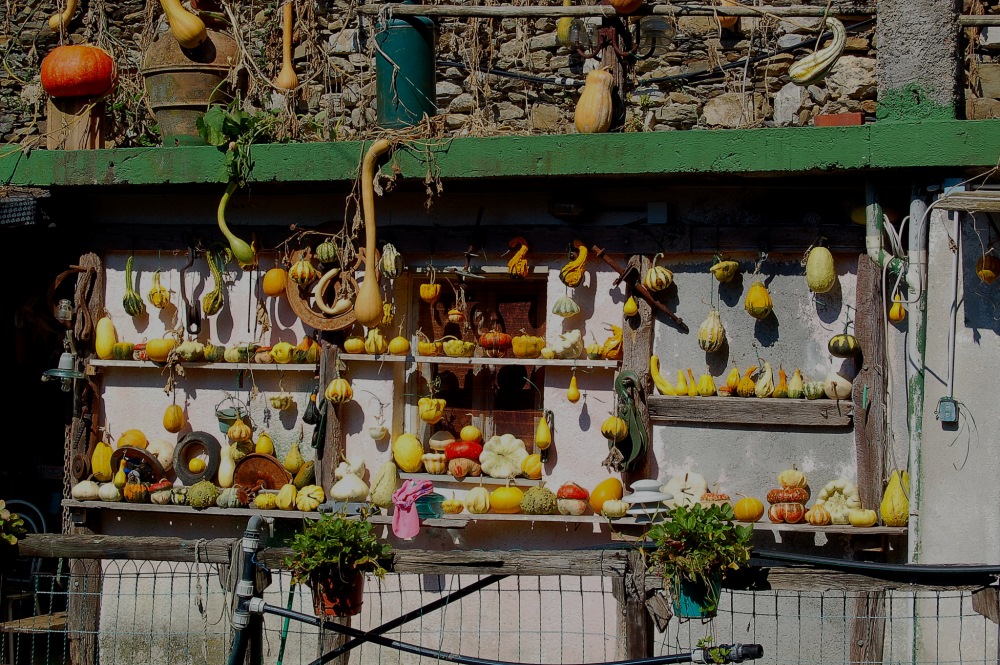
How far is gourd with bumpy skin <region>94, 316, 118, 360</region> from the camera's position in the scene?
8.05 meters

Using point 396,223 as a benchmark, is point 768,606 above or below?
below

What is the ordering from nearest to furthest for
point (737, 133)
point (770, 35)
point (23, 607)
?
point (737, 133)
point (23, 607)
point (770, 35)

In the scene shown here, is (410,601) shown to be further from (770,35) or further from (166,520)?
(770,35)

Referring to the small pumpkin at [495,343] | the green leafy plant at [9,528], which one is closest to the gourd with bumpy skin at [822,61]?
the small pumpkin at [495,343]

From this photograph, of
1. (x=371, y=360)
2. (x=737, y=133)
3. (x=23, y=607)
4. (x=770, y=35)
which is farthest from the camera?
(x=770, y=35)

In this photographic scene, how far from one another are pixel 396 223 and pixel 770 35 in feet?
17.0

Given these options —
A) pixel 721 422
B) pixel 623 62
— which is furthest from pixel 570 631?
pixel 623 62

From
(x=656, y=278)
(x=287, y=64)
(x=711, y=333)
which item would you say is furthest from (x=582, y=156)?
(x=287, y=64)

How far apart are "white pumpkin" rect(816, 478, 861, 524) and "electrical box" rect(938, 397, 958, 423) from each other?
2.29ft

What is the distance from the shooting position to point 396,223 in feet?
25.5

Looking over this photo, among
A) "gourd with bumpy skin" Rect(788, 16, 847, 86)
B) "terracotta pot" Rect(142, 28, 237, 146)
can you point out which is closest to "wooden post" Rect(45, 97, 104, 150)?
"terracotta pot" Rect(142, 28, 237, 146)

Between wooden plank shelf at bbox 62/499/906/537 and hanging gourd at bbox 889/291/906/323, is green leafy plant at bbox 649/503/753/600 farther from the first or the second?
hanging gourd at bbox 889/291/906/323

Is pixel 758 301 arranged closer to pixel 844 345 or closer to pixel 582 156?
pixel 844 345

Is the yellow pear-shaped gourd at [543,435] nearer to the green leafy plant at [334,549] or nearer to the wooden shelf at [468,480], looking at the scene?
the wooden shelf at [468,480]
